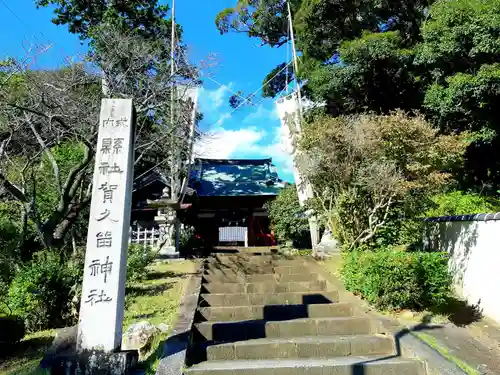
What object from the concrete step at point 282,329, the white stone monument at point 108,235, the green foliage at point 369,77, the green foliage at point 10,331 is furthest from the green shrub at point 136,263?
the green foliage at point 369,77

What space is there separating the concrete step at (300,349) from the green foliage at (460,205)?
5.73 m

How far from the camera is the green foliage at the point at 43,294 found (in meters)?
6.48

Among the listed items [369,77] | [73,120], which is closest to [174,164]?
[73,120]

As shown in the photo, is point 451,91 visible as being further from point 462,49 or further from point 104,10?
point 104,10

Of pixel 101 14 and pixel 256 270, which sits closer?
pixel 256 270

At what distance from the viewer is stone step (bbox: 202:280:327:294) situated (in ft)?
25.4

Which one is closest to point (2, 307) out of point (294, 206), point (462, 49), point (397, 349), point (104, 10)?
point (397, 349)

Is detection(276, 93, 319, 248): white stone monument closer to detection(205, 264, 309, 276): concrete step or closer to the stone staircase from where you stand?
detection(205, 264, 309, 276): concrete step

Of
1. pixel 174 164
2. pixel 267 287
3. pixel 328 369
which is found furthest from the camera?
pixel 174 164

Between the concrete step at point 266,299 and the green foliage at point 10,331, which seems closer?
the green foliage at point 10,331

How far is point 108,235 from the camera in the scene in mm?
4590

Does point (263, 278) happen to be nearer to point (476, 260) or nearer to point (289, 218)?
point (476, 260)

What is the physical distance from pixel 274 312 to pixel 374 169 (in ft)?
11.4

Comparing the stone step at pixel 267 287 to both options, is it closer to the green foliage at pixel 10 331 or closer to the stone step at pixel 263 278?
the stone step at pixel 263 278
